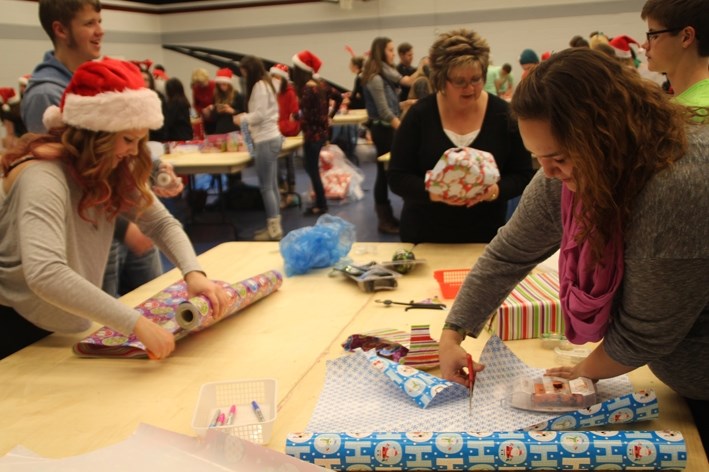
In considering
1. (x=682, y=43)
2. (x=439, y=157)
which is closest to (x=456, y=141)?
(x=439, y=157)

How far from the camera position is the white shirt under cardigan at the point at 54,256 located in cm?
170

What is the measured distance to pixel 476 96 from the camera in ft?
8.61

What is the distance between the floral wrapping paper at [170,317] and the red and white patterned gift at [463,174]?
0.77m

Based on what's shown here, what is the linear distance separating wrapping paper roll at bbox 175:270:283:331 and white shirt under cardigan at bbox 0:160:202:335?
6.3 inches

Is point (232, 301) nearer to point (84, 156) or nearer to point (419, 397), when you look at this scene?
point (84, 156)

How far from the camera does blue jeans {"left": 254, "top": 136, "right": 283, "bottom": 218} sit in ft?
20.0

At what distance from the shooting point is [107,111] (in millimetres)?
Result: 1852

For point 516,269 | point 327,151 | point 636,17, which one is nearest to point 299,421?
point 516,269

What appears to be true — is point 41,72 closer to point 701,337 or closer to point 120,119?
point 120,119

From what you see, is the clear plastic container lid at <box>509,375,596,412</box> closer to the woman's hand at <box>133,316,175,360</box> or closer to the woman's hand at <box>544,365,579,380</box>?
the woman's hand at <box>544,365,579,380</box>

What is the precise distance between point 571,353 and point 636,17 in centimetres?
1069

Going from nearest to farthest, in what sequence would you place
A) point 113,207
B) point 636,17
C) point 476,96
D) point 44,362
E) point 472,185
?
1. point 44,362
2. point 113,207
3. point 472,185
4. point 476,96
5. point 636,17

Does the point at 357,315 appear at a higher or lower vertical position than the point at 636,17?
lower

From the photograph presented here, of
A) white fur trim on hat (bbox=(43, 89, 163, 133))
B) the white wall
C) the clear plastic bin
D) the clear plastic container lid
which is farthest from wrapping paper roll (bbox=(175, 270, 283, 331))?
the white wall
